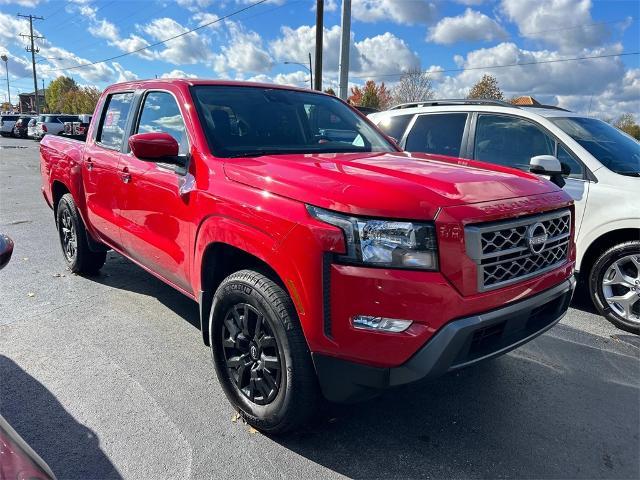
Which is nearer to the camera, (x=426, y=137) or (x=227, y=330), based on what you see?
(x=227, y=330)

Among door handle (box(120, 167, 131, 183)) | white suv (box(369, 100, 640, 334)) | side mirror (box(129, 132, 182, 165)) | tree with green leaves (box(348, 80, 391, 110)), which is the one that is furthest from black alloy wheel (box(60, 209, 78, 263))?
tree with green leaves (box(348, 80, 391, 110))

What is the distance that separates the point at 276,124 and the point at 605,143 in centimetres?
325

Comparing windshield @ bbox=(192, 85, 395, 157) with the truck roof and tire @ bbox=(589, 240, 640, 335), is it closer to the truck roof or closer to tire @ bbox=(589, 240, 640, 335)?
the truck roof

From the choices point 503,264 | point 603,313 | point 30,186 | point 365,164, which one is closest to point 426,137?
point 603,313

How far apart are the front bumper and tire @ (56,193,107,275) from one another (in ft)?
12.1

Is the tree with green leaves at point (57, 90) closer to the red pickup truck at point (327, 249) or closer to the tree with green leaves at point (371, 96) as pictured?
the tree with green leaves at point (371, 96)

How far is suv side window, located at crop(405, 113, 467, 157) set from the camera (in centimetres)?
529

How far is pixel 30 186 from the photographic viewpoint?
39.4 feet

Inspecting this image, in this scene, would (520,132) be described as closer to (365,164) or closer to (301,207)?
(365,164)

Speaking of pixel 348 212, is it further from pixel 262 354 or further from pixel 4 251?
pixel 4 251

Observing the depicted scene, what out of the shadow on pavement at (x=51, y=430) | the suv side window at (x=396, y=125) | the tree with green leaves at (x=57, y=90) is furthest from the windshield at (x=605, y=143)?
the tree with green leaves at (x=57, y=90)

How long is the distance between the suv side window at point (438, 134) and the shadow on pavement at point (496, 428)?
2.61 meters

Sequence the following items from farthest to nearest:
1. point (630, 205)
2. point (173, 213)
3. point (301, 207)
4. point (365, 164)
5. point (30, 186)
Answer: point (30, 186) → point (630, 205) → point (173, 213) → point (365, 164) → point (301, 207)

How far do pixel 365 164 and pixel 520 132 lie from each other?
2856mm
